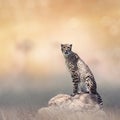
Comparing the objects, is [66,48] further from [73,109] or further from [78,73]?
[73,109]

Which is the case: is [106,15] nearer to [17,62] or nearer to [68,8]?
[68,8]

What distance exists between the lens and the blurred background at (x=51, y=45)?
430 centimetres

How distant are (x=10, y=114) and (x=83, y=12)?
900 millimetres

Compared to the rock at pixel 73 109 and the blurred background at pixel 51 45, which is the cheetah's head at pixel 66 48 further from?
the rock at pixel 73 109

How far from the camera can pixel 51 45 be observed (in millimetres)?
A: 4367

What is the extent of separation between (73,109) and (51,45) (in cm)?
50

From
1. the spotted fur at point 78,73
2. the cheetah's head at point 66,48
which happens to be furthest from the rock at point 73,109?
the cheetah's head at point 66,48

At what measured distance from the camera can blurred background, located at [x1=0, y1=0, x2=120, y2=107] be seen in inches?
169

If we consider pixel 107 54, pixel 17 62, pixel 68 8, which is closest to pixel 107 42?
pixel 107 54

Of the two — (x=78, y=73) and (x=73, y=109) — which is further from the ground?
(x=78, y=73)

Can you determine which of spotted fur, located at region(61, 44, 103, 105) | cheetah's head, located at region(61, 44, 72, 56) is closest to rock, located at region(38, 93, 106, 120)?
spotted fur, located at region(61, 44, 103, 105)

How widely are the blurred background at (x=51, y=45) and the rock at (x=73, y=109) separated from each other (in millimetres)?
67

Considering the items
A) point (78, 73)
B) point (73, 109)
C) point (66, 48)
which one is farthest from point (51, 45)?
point (73, 109)

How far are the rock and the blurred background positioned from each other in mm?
67
